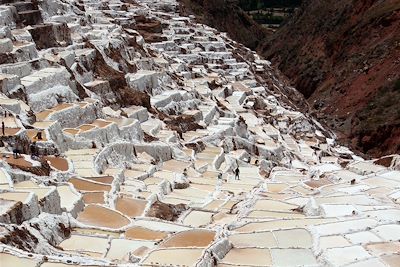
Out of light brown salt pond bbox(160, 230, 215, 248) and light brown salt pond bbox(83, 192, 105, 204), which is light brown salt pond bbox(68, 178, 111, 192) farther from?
light brown salt pond bbox(160, 230, 215, 248)

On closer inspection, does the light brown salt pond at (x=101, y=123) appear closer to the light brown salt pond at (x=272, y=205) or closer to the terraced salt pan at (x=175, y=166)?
the terraced salt pan at (x=175, y=166)

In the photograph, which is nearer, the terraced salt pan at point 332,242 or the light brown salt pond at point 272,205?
the terraced salt pan at point 332,242

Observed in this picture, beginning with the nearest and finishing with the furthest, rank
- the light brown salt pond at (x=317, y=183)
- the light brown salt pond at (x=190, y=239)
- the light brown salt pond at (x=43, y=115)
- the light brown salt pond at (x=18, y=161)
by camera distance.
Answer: the light brown salt pond at (x=190, y=239) → the light brown salt pond at (x=18, y=161) → the light brown salt pond at (x=317, y=183) → the light brown salt pond at (x=43, y=115)

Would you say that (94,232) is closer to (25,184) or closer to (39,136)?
(25,184)

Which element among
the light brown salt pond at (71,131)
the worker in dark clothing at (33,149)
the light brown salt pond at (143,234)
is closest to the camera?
the light brown salt pond at (143,234)

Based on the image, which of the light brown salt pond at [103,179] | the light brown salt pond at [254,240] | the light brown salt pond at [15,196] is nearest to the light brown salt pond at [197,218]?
the light brown salt pond at [103,179]

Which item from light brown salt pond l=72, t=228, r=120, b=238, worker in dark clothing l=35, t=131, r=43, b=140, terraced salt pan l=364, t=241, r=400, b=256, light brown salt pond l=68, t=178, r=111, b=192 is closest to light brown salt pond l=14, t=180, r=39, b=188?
light brown salt pond l=72, t=228, r=120, b=238

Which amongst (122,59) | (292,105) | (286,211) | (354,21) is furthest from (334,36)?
(286,211)
